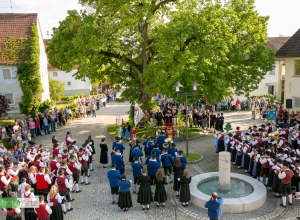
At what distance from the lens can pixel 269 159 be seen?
1261cm

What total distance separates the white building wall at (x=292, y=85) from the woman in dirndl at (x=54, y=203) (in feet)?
66.8

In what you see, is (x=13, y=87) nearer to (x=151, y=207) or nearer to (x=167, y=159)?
(x=167, y=159)

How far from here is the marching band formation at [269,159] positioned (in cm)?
1134

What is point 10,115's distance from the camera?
29156mm

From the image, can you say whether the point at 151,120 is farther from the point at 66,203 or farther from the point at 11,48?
the point at 11,48

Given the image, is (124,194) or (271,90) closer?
(124,194)

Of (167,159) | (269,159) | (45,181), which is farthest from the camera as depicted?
(167,159)

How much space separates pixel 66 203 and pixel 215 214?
600cm

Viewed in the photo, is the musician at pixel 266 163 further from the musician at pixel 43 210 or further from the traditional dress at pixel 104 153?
the musician at pixel 43 210

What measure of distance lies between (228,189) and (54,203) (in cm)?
675

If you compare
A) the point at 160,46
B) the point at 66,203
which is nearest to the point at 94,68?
the point at 160,46

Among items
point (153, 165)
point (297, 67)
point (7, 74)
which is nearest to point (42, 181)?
point (153, 165)

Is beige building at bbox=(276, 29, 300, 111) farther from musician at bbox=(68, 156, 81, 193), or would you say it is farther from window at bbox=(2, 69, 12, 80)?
window at bbox=(2, 69, 12, 80)

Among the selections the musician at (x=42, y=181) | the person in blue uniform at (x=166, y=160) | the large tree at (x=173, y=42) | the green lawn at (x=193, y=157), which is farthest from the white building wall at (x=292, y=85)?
the musician at (x=42, y=181)
